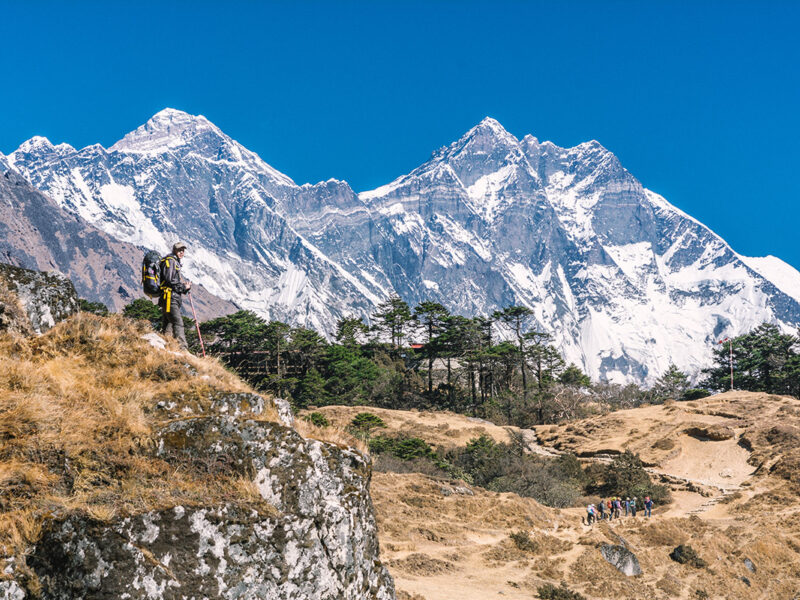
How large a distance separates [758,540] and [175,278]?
2145 cm

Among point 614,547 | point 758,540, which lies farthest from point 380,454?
point 758,540

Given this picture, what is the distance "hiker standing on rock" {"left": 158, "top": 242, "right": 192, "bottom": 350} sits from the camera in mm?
10281

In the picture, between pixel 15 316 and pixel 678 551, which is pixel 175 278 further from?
pixel 678 551

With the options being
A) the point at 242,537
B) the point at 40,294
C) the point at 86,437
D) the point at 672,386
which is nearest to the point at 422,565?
the point at 40,294

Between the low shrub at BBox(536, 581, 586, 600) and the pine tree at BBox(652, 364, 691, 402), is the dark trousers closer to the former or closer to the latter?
the low shrub at BBox(536, 581, 586, 600)

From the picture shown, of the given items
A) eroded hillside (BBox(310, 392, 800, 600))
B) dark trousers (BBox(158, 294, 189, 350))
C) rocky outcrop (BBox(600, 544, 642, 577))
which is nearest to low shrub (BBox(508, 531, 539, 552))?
eroded hillside (BBox(310, 392, 800, 600))

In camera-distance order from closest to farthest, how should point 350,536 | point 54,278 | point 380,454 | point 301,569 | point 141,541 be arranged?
1. point 141,541
2. point 301,569
3. point 350,536
4. point 54,278
5. point 380,454

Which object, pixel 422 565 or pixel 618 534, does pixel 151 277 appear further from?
pixel 618 534

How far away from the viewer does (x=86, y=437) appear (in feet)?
19.7

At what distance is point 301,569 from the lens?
577cm

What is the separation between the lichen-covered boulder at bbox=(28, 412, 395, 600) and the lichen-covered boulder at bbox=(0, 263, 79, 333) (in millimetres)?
4219

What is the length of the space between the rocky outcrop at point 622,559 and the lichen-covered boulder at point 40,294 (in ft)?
54.3

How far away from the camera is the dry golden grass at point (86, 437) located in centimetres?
532

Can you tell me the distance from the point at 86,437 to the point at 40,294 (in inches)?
178
